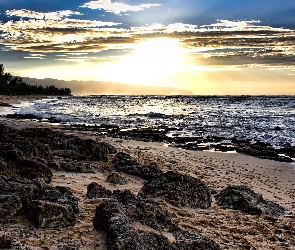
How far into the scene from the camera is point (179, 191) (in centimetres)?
859

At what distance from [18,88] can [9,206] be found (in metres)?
127

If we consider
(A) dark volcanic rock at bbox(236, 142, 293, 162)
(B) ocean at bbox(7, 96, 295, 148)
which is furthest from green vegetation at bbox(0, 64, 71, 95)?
(A) dark volcanic rock at bbox(236, 142, 293, 162)

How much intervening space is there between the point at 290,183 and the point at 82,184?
7.17 meters

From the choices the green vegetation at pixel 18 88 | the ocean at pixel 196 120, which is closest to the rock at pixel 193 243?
the ocean at pixel 196 120

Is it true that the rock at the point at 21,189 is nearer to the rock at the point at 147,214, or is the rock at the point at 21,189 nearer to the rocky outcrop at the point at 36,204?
the rocky outcrop at the point at 36,204

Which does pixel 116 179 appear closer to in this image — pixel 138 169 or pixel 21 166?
pixel 138 169

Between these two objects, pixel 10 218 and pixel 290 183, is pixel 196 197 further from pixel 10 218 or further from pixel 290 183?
pixel 290 183

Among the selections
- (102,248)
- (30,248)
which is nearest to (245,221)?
(102,248)

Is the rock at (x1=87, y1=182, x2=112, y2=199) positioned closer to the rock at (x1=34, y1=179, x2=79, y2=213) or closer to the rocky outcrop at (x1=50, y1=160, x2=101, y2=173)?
the rock at (x1=34, y1=179, x2=79, y2=213)

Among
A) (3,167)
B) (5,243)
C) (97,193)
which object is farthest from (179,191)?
(5,243)

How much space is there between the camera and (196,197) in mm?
8578

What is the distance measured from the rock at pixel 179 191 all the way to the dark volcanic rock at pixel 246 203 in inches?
22.0

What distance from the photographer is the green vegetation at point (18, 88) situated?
349 feet

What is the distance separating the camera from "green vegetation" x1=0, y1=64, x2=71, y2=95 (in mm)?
106325
